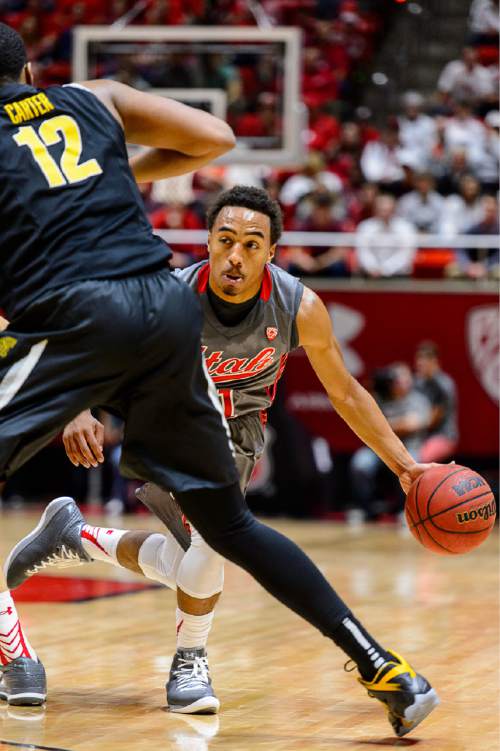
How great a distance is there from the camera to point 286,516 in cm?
1215

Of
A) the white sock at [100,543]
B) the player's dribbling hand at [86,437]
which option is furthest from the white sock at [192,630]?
the player's dribbling hand at [86,437]

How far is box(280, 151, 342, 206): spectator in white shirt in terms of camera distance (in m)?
13.4

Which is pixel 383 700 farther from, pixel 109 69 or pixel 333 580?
pixel 109 69

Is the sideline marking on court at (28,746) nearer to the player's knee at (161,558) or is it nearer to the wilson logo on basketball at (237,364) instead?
the player's knee at (161,558)

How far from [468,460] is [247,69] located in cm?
427

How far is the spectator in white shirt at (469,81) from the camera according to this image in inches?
583

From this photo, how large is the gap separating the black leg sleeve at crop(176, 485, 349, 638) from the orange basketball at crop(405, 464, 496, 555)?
0.81 meters

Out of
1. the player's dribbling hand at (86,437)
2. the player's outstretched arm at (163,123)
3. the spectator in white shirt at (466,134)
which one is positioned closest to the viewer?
the player's outstretched arm at (163,123)

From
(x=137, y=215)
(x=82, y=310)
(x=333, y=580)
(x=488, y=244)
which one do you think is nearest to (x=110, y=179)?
(x=137, y=215)

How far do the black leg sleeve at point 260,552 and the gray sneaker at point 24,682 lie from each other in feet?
3.31

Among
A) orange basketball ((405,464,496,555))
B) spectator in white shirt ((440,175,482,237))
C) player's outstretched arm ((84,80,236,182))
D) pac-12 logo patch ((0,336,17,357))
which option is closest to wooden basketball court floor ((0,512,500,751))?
orange basketball ((405,464,496,555))

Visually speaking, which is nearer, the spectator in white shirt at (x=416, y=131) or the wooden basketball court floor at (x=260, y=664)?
the wooden basketball court floor at (x=260, y=664)

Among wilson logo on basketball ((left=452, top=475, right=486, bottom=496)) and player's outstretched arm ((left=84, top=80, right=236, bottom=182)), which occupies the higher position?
player's outstretched arm ((left=84, top=80, right=236, bottom=182))

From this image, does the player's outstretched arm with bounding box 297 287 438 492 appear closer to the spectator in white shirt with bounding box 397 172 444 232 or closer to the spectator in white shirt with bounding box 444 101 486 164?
the spectator in white shirt with bounding box 397 172 444 232
